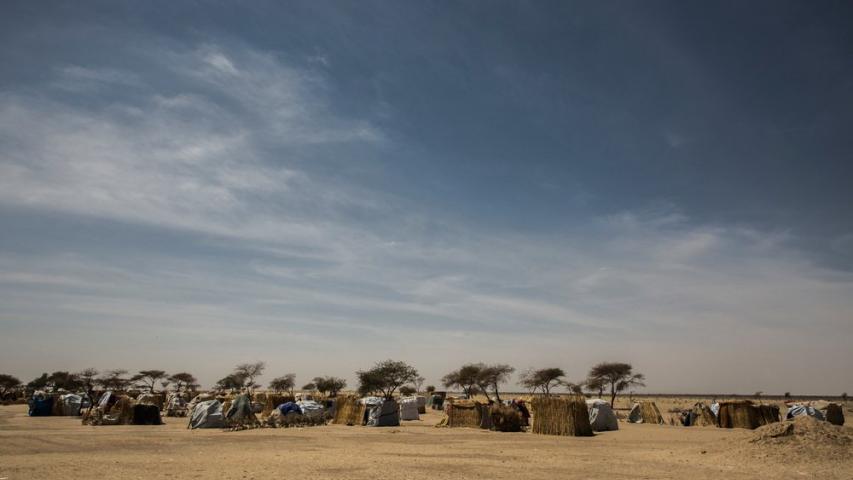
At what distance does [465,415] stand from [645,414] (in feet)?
52.4

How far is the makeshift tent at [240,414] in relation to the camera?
28.8 m

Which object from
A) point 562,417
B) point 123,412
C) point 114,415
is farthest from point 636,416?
point 114,415

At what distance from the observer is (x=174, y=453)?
55.3 feet

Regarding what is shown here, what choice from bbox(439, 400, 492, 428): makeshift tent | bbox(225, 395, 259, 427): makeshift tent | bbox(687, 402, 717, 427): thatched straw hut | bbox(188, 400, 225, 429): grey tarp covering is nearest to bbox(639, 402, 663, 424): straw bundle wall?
bbox(687, 402, 717, 427): thatched straw hut

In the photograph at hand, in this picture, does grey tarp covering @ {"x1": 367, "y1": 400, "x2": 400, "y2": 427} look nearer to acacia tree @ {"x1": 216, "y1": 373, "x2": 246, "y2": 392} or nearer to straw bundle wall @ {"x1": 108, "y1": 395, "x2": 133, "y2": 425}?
straw bundle wall @ {"x1": 108, "y1": 395, "x2": 133, "y2": 425}

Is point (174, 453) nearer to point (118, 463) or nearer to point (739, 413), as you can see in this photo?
point (118, 463)

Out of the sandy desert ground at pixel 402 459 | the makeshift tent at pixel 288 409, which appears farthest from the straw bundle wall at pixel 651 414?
the makeshift tent at pixel 288 409

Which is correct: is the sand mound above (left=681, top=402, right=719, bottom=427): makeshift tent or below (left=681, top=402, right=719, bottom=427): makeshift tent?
above

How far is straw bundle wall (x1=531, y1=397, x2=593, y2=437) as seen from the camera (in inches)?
1032

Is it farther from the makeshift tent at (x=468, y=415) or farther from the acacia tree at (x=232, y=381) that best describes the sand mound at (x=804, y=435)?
the acacia tree at (x=232, y=381)

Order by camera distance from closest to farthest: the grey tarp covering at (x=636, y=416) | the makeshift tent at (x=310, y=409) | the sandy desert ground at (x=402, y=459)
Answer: the sandy desert ground at (x=402, y=459)
the makeshift tent at (x=310, y=409)
the grey tarp covering at (x=636, y=416)

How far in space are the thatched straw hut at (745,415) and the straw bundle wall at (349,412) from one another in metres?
23.4

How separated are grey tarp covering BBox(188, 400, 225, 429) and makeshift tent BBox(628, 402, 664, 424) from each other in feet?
94.6

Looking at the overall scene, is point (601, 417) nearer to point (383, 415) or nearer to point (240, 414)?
point (383, 415)
